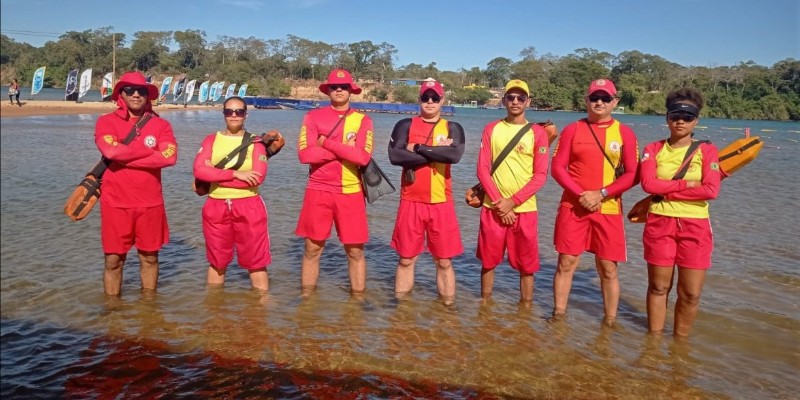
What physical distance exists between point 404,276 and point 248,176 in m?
1.99

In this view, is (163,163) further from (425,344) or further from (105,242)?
(425,344)

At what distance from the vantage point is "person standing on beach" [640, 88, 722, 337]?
4.94 metres

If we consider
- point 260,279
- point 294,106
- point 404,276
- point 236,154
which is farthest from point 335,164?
point 294,106

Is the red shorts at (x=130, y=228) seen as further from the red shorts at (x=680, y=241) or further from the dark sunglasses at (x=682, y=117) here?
the dark sunglasses at (x=682, y=117)

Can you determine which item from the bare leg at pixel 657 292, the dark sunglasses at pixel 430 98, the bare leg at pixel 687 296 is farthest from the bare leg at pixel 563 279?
the dark sunglasses at pixel 430 98

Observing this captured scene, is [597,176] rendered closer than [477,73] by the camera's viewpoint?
Yes

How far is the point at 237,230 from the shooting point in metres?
5.66

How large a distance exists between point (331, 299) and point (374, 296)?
0.51 metres

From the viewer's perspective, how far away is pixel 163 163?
5277 mm

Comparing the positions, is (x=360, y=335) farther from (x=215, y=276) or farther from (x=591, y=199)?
(x=591, y=199)

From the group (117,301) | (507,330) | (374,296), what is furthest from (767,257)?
(117,301)

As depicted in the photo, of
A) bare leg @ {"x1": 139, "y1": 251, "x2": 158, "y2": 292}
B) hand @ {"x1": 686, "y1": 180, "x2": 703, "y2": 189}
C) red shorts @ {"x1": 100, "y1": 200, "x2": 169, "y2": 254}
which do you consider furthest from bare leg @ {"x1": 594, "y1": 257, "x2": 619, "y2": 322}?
bare leg @ {"x1": 139, "y1": 251, "x2": 158, "y2": 292}

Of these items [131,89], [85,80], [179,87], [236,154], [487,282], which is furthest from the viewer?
[179,87]

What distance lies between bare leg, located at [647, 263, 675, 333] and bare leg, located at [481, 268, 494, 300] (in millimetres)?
1599
